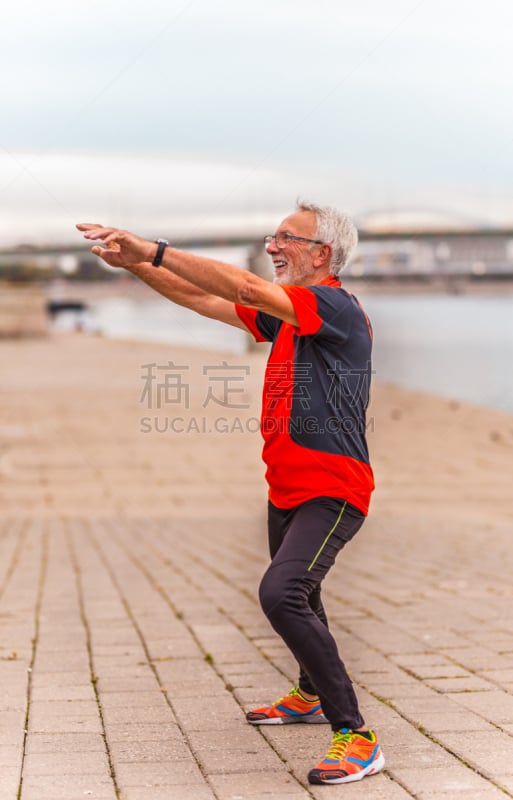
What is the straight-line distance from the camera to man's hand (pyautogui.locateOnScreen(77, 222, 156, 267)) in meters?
3.40

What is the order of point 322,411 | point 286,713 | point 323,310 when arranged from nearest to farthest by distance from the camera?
1. point 323,310
2. point 322,411
3. point 286,713

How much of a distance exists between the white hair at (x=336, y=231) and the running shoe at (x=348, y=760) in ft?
4.91

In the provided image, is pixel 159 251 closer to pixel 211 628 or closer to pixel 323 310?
pixel 323 310

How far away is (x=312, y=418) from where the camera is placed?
12.0ft

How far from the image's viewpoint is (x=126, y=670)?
500 centimetres

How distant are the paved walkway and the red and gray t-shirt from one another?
90 centimetres

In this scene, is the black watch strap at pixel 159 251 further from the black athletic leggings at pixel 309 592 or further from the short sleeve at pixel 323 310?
the black athletic leggings at pixel 309 592

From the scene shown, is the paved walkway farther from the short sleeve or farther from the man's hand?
the man's hand

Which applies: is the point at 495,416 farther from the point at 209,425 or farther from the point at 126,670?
the point at 126,670

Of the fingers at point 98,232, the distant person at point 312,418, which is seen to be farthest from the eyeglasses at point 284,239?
the fingers at point 98,232

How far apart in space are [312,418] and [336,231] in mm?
621

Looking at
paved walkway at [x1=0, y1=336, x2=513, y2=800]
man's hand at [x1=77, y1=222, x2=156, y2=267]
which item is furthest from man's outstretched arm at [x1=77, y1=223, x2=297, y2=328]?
paved walkway at [x1=0, y1=336, x2=513, y2=800]

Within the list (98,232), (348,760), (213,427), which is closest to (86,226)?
(98,232)

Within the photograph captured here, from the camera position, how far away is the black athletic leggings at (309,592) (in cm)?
359
